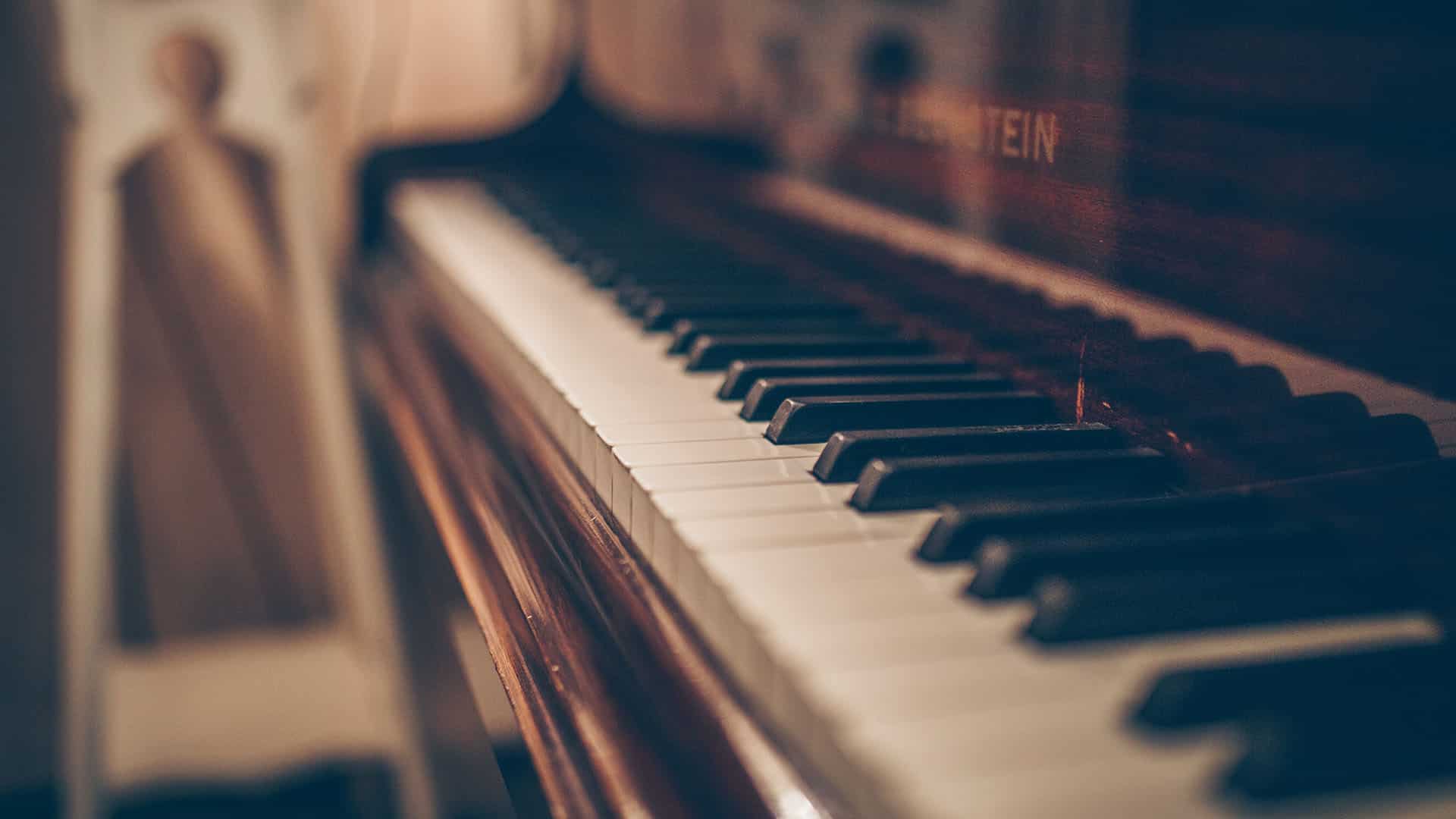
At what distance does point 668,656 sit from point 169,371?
1.84m

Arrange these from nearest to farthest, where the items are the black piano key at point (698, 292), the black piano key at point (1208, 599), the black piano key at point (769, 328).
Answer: the black piano key at point (1208, 599) → the black piano key at point (769, 328) → the black piano key at point (698, 292)

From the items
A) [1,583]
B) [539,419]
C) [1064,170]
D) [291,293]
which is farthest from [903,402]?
[1,583]

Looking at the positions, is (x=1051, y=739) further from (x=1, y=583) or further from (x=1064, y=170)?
(x=1, y=583)

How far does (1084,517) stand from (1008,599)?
3.3 inches

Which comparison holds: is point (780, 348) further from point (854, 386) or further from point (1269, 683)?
point (1269, 683)

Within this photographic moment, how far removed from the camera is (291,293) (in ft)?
7.15

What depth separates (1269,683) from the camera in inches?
16.4

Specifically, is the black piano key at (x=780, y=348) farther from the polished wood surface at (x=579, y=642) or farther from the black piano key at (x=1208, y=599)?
the black piano key at (x=1208, y=599)

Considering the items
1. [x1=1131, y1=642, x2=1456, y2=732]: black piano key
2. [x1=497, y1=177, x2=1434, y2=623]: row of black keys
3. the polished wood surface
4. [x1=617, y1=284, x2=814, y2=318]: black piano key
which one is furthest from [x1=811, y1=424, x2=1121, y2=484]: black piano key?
[x1=617, y1=284, x2=814, y2=318]: black piano key

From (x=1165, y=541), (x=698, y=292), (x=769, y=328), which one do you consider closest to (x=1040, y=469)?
(x=1165, y=541)

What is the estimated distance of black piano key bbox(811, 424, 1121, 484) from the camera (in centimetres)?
69

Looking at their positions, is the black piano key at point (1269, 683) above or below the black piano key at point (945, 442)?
above

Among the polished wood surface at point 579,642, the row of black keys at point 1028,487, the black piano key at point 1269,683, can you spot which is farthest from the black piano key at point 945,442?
the black piano key at point 1269,683

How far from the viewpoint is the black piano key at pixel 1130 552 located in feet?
1.69
